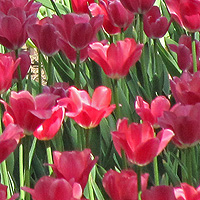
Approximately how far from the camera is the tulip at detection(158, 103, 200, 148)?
2.86 ft

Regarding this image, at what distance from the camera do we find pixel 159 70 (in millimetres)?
1735

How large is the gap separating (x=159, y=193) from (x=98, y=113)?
1.00 ft

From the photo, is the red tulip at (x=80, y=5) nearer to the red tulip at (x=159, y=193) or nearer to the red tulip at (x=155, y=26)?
the red tulip at (x=155, y=26)

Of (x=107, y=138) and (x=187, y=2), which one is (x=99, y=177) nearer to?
(x=107, y=138)

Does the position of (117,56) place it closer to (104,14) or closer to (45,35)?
(45,35)

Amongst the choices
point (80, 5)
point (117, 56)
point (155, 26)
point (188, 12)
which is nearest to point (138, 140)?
point (117, 56)

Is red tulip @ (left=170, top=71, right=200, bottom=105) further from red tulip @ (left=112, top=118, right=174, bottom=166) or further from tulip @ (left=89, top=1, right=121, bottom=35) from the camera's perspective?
tulip @ (left=89, top=1, right=121, bottom=35)

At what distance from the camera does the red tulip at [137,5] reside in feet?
4.60

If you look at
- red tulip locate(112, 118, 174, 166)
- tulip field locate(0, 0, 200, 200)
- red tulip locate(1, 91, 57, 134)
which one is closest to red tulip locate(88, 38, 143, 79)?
tulip field locate(0, 0, 200, 200)

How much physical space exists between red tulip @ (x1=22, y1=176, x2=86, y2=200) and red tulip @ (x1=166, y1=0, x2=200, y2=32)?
740 millimetres

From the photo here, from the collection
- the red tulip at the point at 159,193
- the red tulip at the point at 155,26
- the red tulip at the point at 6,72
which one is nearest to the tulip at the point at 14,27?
the red tulip at the point at 6,72

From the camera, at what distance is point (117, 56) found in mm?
1164

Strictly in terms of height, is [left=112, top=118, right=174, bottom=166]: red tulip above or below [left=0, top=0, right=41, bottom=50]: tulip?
below

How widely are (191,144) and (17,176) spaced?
1.88ft
